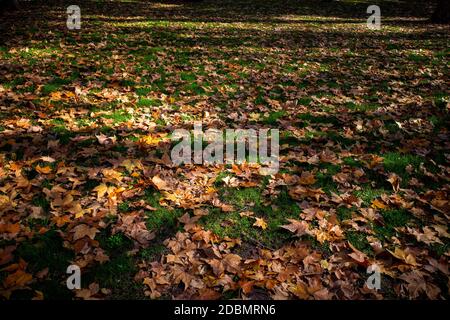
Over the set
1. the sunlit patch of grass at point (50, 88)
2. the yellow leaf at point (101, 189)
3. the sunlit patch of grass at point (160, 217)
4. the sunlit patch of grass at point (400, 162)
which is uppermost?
the sunlit patch of grass at point (50, 88)

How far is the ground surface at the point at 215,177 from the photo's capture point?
2.91 m

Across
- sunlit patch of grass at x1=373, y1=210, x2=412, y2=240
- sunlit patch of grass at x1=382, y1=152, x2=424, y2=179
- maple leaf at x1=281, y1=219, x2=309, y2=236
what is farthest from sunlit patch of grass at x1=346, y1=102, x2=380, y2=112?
maple leaf at x1=281, y1=219, x2=309, y2=236

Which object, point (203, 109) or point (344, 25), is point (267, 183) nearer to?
point (203, 109)

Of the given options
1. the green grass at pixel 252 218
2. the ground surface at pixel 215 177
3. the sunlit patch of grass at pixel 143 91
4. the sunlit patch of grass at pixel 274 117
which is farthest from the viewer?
the sunlit patch of grass at pixel 143 91

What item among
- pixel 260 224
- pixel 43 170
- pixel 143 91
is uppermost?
pixel 143 91

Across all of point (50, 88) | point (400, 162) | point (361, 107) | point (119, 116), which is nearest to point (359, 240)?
point (400, 162)

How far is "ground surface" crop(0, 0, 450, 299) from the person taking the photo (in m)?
2.91

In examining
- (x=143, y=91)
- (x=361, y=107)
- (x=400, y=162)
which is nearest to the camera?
(x=400, y=162)

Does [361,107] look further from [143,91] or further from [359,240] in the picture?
[143,91]

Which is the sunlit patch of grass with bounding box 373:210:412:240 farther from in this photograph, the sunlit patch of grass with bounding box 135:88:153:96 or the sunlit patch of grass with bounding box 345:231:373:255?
the sunlit patch of grass with bounding box 135:88:153:96

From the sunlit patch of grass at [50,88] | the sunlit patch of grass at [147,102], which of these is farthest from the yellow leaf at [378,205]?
the sunlit patch of grass at [50,88]

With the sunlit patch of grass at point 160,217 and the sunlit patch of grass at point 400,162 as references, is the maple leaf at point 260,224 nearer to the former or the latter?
the sunlit patch of grass at point 160,217

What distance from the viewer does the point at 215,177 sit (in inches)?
161

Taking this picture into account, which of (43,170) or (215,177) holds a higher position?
(43,170)
